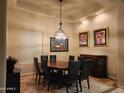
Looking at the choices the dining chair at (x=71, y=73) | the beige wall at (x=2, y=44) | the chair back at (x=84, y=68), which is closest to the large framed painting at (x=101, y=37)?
the chair back at (x=84, y=68)

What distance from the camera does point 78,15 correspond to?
21.4 feet

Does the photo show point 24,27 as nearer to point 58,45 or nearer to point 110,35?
point 58,45

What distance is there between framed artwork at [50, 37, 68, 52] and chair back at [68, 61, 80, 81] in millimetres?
3120

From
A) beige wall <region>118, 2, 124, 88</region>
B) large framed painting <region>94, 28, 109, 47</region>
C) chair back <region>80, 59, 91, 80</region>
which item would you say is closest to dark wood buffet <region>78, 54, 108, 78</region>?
large framed painting <region>94, 28, 109, 47</region>

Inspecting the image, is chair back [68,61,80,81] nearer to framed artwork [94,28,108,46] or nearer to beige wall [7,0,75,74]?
framed artwork [94,28,108,46]

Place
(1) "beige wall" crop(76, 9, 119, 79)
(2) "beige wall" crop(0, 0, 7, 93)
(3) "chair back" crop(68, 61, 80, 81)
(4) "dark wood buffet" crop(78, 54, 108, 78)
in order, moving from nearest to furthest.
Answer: (2) "beige wall" crop(0, 0, 7, 93)
(3) "chair back" crop(68, 61, 80, 81)
(1) "beige wall" crop(76, 9, 119, 79)
(4) "dark wood buffet" crop(78, 54, 108, 78)

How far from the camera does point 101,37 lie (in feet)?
17.9

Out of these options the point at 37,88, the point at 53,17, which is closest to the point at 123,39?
the point at 37,88

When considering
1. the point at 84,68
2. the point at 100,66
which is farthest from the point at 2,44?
the point at 100,66

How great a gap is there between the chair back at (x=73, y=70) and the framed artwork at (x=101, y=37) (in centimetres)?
259

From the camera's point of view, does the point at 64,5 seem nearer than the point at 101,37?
Yes

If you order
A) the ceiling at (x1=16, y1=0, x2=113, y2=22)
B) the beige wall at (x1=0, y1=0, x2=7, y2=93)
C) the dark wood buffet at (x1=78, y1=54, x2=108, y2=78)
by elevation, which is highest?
the ceiling at (x1=16, y1=0, x2=113, y2=22)

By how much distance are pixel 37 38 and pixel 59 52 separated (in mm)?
1532

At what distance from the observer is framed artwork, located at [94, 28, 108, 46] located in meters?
5.27
